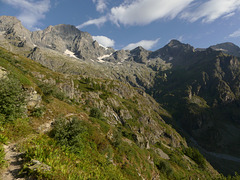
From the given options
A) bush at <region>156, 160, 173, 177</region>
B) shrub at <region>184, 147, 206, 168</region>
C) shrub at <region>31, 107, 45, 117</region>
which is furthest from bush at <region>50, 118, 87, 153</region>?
shrub at <region>184, 147, 206, 168</region>

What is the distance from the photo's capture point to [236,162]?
15338 centimetres

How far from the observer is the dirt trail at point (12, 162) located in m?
6.42

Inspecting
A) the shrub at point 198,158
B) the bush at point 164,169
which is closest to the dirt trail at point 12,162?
the bush at point 164,169

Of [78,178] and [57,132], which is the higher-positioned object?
[57,132]

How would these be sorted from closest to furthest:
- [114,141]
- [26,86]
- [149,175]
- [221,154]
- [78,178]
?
1. [78,178]
2. [26,86]
3. [114,141]
4. [149,175]
5. [221,154]

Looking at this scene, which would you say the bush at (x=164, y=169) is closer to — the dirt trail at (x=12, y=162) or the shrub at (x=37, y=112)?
the shrub at (x=37, y=112)

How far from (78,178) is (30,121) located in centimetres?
1028

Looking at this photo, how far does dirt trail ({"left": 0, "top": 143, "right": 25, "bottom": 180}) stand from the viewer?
6.42 meters

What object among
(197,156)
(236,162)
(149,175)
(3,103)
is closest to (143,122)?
(197,156)

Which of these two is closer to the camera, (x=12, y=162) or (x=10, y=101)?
(x=12, y=162)

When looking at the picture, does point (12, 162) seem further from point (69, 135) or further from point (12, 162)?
point (69, 135)

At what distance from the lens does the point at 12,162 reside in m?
7.34

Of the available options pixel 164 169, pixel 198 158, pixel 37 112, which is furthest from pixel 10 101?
pixel 198 158

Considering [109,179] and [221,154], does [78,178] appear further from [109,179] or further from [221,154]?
[221,154]
